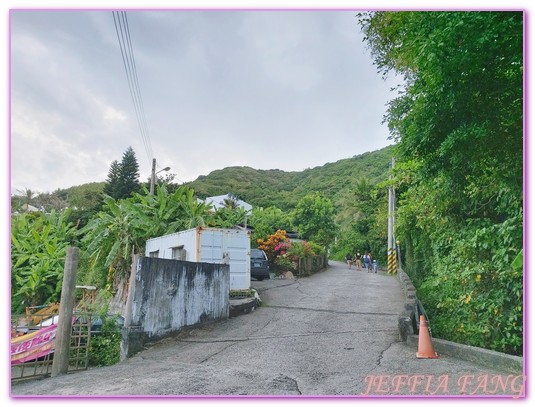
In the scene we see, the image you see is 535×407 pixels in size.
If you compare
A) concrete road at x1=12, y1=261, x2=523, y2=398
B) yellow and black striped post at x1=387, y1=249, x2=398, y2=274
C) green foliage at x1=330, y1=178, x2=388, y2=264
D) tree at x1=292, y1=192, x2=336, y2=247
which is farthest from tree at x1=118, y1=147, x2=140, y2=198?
concrete road at x1=12, y1=261, x2=523, y2=398

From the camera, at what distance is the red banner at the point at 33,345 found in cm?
652

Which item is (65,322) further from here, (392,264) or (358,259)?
(358,259)

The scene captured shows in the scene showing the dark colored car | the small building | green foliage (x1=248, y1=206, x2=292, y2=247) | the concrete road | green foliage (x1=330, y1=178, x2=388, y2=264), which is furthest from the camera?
green foliage (x1=330, y1=178, x2=388, y2=264)

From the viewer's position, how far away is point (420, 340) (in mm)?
5004

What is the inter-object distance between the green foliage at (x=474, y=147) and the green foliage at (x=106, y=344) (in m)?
5.46

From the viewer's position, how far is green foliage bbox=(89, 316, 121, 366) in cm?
681

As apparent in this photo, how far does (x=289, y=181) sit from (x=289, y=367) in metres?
11.2

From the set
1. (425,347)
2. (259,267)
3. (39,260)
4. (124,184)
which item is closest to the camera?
(425,347)

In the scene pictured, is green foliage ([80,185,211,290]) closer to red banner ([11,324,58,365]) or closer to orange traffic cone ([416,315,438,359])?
red banner ([11,324,58,365])

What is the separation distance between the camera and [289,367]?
189 inches

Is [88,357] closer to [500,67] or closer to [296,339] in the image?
[296,339]

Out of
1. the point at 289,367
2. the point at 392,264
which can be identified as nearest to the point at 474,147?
the point at 289,367

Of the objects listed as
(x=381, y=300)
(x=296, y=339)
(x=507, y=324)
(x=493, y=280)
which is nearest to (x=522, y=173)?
(x=493, y=280)

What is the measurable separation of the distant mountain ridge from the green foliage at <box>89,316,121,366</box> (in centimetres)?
429
